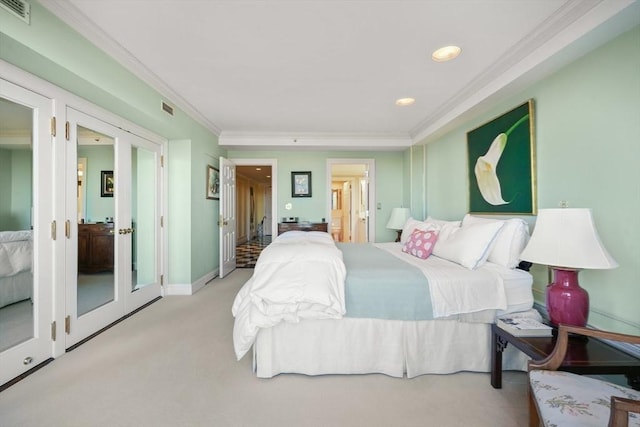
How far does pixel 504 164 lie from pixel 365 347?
216cm

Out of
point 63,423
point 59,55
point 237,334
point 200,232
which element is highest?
point 59,55

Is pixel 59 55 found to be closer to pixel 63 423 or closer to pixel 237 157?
pixel 63 423

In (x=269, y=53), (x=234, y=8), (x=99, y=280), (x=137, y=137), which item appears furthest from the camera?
(x=137, y=137)

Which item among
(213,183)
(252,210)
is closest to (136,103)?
(213,183)

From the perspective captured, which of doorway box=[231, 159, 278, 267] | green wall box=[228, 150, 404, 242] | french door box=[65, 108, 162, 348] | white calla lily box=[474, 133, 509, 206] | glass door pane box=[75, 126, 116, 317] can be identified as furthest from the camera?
doorway box=[231, 159, 278, 267]

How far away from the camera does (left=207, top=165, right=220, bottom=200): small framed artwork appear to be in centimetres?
415

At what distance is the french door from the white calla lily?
12.6 ft

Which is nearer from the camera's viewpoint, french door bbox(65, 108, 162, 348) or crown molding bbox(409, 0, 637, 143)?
crown molding bbox(409, 0, 637, 143)

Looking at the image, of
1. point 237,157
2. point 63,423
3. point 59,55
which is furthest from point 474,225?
point 237,157

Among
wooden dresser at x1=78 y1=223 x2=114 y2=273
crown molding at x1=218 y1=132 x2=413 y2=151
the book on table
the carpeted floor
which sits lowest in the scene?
the carpeted floor

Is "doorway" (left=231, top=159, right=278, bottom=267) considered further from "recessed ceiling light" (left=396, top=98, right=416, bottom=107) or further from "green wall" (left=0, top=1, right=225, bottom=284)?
"recessed ceiling light" (left=396, top=98, right=416, bottom=107)

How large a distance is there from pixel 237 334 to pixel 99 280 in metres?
1.77

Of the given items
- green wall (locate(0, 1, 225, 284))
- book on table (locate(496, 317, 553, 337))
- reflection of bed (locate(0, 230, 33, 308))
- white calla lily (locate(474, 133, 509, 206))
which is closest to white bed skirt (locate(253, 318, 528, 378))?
book on table (locate(496, 317, 553, 337))

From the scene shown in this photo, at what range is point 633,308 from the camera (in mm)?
1525
